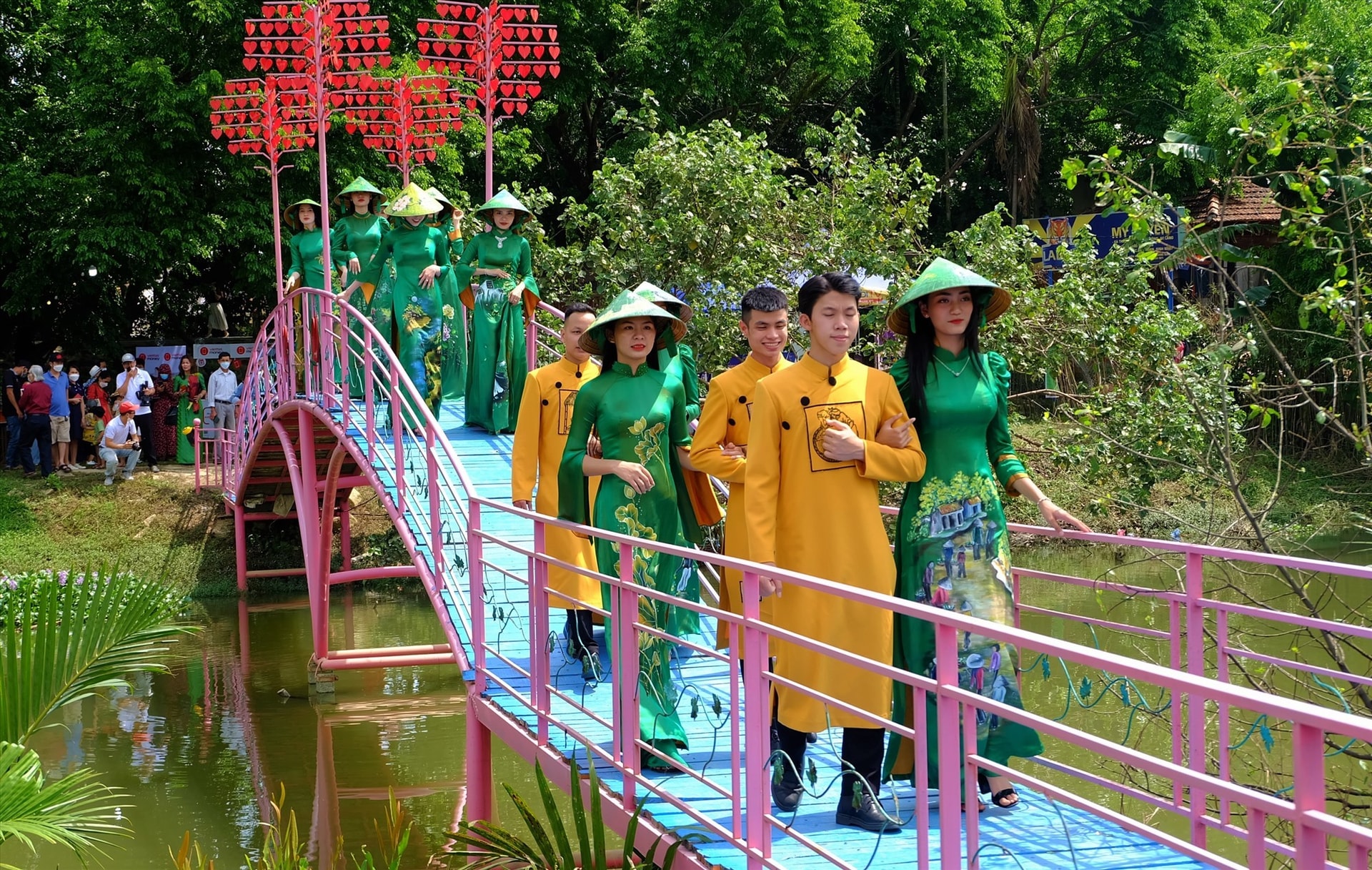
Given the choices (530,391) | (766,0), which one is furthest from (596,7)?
(530,391)

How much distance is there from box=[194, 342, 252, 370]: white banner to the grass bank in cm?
183

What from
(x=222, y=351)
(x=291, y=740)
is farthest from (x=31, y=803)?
(x=222, y=351)

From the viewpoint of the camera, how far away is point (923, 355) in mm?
4168

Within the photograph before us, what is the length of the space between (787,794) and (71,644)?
83.1 inches

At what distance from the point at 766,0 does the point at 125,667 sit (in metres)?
17.6

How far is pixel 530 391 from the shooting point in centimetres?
616

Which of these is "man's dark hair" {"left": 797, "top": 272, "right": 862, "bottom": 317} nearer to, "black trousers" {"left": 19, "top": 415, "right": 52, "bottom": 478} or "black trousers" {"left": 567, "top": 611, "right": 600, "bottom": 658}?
"black trousers" {"left": 567, "top": 611, "right": 600, "bottom": 658}

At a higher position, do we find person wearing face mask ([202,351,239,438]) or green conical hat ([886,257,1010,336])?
green conical hat ([886,257,1010,336])

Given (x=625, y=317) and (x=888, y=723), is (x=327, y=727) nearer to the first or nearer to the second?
(x=625, y=317)

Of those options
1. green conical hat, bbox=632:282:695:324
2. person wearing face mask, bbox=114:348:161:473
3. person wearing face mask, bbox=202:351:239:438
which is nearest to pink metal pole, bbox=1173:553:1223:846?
green conical hat, bbox=632:282:695:324

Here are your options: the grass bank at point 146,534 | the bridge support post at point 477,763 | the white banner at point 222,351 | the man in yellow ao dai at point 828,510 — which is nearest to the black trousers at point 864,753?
the man in yellow ao dai at point 828,510

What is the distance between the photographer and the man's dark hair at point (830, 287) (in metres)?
4.02

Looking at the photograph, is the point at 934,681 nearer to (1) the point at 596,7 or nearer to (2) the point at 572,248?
(2) the point at 572,248

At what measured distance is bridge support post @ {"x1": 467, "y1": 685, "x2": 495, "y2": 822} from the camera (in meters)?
6.20
